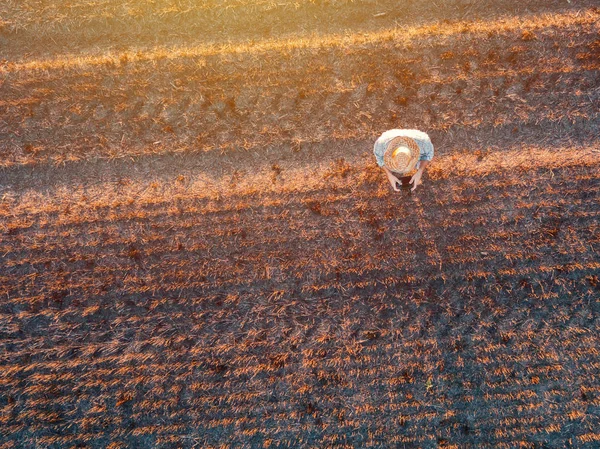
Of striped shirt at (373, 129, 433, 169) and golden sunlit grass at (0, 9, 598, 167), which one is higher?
golden sunlit grass at (0, 9, 598, 167)

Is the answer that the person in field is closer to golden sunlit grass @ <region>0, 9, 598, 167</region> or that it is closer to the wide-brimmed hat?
the wide-brimmed hat

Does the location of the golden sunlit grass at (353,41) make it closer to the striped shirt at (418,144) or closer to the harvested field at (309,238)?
the harvested field at (309,238)

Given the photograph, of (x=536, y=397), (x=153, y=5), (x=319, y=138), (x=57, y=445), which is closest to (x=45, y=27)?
(x=153, y=5)

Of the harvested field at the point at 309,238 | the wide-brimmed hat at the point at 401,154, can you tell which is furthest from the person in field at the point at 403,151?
the harvested field at the point at 309,238

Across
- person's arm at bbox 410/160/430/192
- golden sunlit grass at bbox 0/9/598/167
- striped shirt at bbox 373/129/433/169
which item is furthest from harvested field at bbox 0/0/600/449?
striped shirt at bbox 373/129/433/169

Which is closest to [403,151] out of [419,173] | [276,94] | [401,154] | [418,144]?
[401,154]

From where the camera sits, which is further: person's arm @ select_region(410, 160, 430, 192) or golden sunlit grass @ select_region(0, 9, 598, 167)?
golden sunlit grass @ select_region(0, 9, 598, 167)
